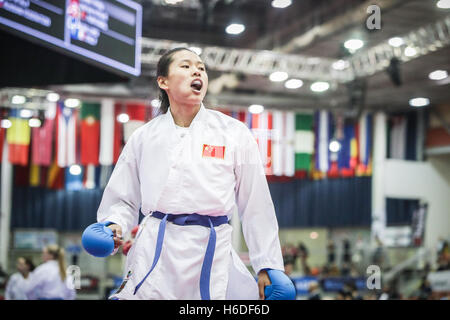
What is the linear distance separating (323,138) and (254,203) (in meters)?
12.0

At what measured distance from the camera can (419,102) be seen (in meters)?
15.2

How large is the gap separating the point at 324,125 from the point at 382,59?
2.92 meters

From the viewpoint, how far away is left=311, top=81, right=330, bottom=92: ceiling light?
13480mm

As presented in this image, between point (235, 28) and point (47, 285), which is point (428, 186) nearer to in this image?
point (235, 28)

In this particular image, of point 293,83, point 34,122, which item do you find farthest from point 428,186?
point 34,122

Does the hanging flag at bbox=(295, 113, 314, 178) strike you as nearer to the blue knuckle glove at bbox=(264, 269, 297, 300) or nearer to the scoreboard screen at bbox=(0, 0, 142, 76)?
the scoreboard screen at bbox=(0, 0, 142, 76)

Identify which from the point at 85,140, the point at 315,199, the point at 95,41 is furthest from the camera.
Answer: the point at 315,199

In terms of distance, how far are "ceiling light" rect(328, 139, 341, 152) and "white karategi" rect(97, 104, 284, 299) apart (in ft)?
39.4

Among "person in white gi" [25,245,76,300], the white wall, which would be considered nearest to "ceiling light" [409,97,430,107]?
the white wall

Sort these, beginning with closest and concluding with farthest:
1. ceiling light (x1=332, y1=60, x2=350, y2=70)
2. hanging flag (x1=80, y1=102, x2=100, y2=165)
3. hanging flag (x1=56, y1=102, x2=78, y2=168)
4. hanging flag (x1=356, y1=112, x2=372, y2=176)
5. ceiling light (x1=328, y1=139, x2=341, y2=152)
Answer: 1. hanging flag (x1=56, y1=102, x2=78, y2=168)
2. hanging flag (x1=80, y1=102, x2=100, y2=165)
3. ceiling light (x1=332, y1=60, x2=350, y2=70)
4. ceiling light (x1=328, y1=139, x2=341, y2=152)
5. hanging flag (x1=356, y1=112, x2=372, y2=176)

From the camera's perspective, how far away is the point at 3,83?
16.0 ft

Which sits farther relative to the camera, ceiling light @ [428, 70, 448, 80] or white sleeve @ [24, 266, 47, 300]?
ceiling light @ [428, 70, 448, 80]
